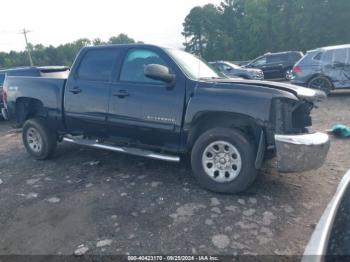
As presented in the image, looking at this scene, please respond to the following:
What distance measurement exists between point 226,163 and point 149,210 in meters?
1.10

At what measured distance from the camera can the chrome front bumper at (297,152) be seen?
353cm

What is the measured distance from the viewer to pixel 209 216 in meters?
3.53

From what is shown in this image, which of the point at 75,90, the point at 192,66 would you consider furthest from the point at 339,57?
the point at 75,90

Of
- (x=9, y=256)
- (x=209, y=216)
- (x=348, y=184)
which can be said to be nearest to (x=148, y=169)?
(x=209, y=216)

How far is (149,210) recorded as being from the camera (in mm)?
3732

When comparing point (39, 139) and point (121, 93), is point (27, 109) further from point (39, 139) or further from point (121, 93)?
point (121, 93)

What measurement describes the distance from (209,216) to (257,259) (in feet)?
2.72

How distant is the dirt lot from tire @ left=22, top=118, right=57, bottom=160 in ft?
1.07

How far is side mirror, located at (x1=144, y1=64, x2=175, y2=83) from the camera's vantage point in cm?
408

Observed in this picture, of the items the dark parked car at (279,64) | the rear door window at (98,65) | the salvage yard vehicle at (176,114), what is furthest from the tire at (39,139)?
the dark parked car at (279,64)

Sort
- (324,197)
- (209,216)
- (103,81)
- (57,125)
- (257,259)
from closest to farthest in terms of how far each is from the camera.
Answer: (257,259) → (209,216) → (324,197) → (103,81) → (57,125)

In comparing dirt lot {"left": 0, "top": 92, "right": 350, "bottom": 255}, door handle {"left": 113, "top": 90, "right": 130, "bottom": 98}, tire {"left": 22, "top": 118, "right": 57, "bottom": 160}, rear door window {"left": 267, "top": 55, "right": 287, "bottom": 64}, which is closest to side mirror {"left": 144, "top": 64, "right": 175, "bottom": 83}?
door handle {"left": 113, "top": 90, "right": 130, "bottom": 98}

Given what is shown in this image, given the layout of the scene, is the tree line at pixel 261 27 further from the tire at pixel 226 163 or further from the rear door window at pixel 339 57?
the tire at pixel 226 163

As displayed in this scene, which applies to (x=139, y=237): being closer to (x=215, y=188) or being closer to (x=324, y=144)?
(x=215, y=188)
